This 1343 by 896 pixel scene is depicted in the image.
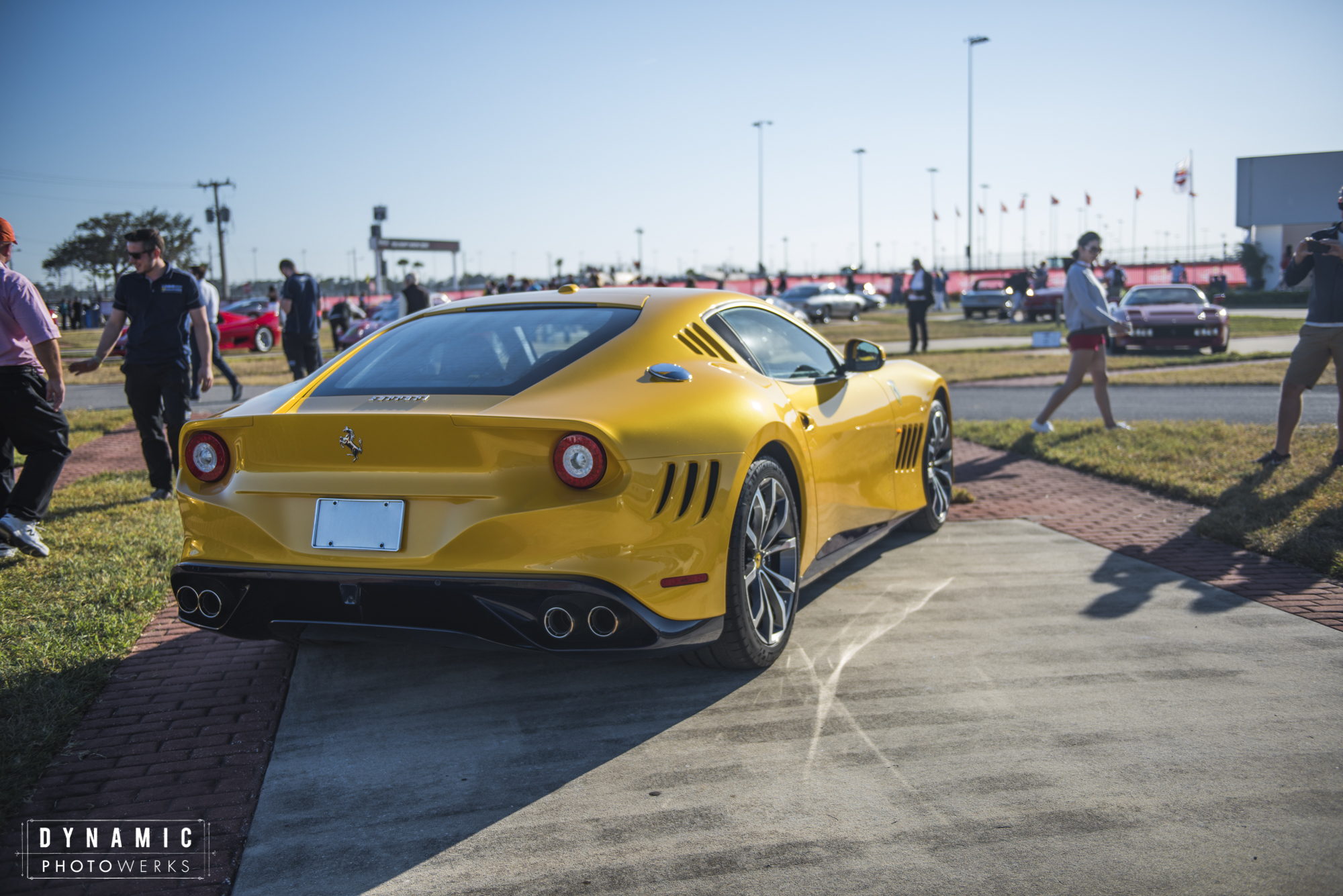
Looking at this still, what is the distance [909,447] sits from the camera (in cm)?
552

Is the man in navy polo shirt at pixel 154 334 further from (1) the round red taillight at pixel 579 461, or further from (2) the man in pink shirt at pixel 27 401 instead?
(1) the round red taillight at pixel 579 461

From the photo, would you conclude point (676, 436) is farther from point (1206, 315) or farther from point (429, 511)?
point (1206, 315)

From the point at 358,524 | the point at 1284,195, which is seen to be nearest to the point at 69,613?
the point at 358,524

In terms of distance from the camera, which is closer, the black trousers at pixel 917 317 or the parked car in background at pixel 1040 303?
the black trousers at pixel 917 317

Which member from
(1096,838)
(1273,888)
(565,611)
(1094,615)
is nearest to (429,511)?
(565,611)

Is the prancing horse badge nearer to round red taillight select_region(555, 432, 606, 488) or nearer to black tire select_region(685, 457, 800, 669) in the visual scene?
round red taillight select_region(555, 432, 606, 488)

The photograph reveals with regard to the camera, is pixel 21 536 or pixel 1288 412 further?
pixel 1288 412

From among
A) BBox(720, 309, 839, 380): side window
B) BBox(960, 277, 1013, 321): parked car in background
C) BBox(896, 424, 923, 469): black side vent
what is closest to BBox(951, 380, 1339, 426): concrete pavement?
BBox(896, 424, 923, 469): black side vent

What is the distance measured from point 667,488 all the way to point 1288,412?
602 cm

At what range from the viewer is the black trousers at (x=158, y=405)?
700cm

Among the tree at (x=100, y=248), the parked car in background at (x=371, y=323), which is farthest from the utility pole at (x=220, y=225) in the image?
the parked car in background at (x=371, y=323)

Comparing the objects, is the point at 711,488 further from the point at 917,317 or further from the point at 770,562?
the point at 917,317

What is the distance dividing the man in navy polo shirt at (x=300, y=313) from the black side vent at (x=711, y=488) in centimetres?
1123

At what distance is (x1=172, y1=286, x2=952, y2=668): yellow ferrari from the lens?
3.09 m
